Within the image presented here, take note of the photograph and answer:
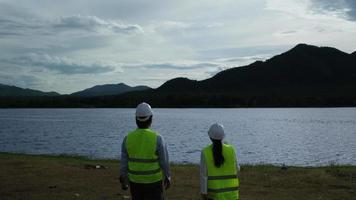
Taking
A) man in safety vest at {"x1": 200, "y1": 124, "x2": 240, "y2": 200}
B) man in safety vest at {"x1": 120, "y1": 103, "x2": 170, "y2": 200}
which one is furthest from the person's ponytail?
man in safety vest at {"x1": 120, "y1": 103, "x2": 170, "y2": 200}

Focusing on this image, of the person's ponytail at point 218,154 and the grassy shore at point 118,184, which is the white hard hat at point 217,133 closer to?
the person's ponytail at point 218,154

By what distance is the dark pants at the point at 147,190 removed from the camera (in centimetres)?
877

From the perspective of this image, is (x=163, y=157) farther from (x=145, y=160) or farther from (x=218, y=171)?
(x=218, y=171)

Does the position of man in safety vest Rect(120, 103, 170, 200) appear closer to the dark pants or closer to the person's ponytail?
the dark pants

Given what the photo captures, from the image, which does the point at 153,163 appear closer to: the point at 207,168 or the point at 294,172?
the point at 207,168

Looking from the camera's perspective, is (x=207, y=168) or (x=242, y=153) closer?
(x=207, y=168)

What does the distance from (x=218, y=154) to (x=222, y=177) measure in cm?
37

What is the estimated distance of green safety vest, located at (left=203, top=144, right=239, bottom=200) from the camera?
8.18 meters

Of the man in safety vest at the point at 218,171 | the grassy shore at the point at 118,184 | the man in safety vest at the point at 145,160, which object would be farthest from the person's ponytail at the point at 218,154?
the grassy shore at the point at 118,184

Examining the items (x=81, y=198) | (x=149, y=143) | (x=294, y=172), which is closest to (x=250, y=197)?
(x=81, y=198)

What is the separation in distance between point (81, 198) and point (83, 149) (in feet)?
115

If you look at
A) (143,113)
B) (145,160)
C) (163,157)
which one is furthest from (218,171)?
(143,113)

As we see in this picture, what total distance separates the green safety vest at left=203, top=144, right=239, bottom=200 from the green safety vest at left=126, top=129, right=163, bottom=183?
97 cm

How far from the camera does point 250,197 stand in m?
16.3
